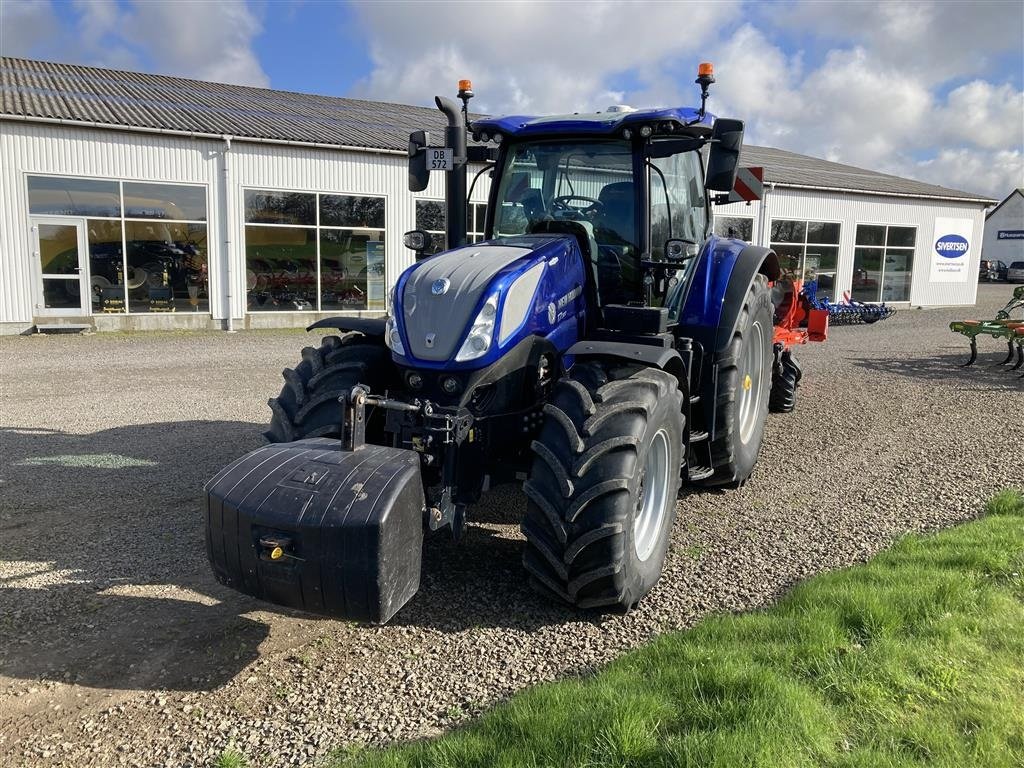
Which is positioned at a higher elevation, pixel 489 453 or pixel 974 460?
pixel 489 453

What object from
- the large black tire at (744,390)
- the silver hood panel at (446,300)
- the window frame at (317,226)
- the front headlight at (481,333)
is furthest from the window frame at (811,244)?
the front headlight at (481,333)

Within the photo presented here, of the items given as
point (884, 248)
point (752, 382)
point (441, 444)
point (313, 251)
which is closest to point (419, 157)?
point (441, 444)

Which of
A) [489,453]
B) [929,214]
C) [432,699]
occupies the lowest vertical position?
[432,699]

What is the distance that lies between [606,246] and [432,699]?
2.93m

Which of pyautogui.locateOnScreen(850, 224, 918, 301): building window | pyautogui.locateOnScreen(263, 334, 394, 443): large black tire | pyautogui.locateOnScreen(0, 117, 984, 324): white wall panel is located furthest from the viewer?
pyautogui.locateOnScreen(850, 224, 918, 301): building window

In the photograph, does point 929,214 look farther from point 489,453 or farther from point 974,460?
point 489,453

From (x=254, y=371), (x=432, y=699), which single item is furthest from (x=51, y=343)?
(x=432, y=699)

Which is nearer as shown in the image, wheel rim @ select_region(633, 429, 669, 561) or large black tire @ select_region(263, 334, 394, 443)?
wheel rim @ select_region(633, 429, 669, 561)

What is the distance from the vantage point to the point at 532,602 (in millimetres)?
4066

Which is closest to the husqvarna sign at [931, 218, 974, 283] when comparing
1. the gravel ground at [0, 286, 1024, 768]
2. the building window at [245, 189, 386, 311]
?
the building window at [245, 189, 386, 311]

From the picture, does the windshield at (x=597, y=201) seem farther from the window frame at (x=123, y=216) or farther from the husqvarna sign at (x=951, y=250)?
the husqvarna sign at (x=951, y=250)

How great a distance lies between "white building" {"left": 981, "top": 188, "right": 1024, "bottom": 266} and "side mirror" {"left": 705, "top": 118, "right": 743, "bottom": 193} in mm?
61733

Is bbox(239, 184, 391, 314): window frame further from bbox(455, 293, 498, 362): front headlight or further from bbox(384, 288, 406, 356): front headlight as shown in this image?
bbox(455, 293, 498, 362): front headlight

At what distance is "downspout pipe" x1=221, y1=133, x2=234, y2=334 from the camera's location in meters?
15.9
